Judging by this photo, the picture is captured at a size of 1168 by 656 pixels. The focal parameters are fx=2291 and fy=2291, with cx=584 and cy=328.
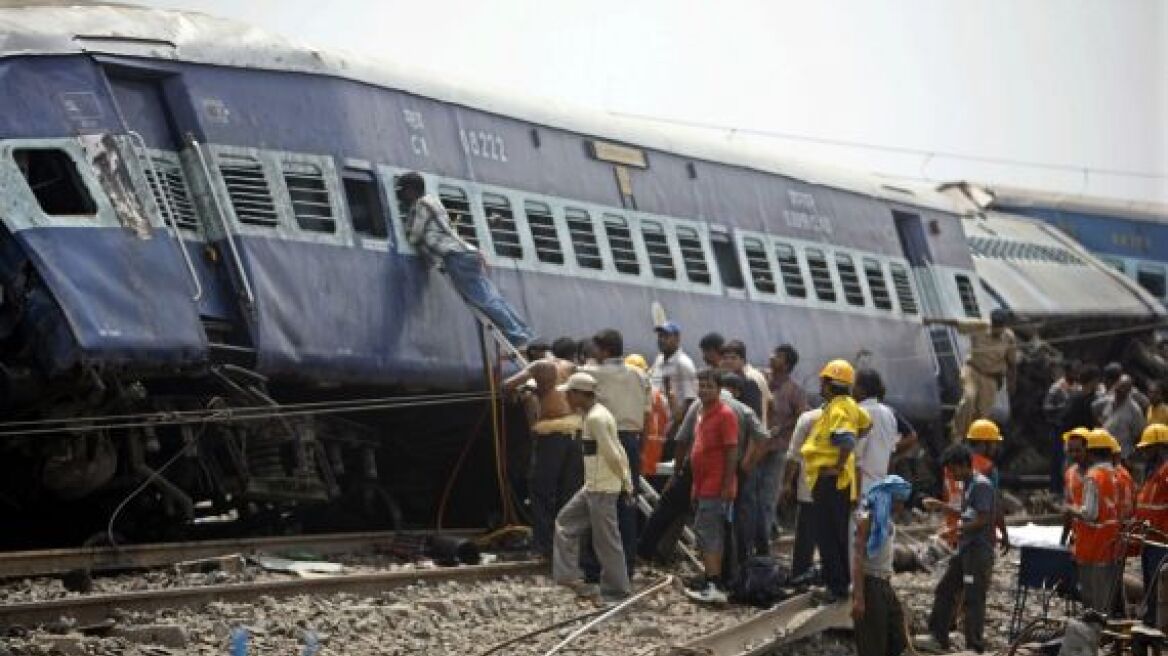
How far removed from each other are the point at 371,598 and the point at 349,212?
4.11m

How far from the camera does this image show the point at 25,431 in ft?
47.7

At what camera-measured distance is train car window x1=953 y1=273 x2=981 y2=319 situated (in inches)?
1087

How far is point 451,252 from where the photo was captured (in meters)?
17.9

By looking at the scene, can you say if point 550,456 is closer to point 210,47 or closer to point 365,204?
point 365,204

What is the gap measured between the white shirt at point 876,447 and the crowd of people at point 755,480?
1 cm

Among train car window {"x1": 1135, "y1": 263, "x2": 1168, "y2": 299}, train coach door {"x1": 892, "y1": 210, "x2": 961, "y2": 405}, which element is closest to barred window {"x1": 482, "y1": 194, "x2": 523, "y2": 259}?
train coach door {"x1": 892, "y1": 210, "x2": 961, "y2": 405}

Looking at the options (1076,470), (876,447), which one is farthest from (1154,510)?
(876,447)

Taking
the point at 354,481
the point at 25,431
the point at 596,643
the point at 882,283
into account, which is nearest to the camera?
the point at 596,643

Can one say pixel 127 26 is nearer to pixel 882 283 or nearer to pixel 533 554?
pixel 533 554

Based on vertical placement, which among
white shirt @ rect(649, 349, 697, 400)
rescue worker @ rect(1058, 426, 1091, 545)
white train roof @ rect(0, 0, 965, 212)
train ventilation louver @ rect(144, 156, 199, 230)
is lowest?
rescue worker @ rect(1058, 426, 1091, 545)

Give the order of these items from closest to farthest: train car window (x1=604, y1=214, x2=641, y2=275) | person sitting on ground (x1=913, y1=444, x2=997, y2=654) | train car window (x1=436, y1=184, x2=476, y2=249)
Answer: person sitting on ground (x1=913, y1=444, x2=997, y2=654)
train car window (x1=436, y1=184, x2=476, y2=249)
train car window (x1=604, y1=214, x2=641, y2=275)

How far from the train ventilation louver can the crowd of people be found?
2189 millimetres

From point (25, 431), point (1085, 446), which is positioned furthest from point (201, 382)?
point (1085, 446)

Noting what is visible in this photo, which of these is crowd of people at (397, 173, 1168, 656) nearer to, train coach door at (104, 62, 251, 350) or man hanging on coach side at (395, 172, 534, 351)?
man hanging on coach side at (395, 172, 534, 351)
